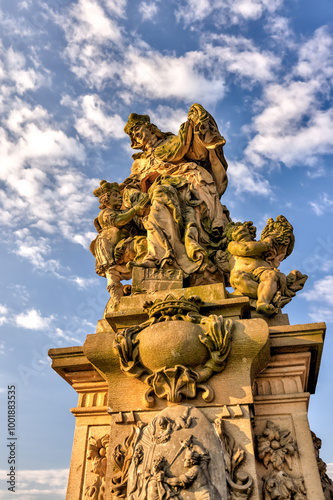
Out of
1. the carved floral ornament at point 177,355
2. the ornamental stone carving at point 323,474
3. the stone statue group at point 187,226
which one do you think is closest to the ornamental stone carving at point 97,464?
the carved floral ornament at point 177,355

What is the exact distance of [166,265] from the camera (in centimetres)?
564

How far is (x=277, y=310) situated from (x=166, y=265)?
1.46 metres

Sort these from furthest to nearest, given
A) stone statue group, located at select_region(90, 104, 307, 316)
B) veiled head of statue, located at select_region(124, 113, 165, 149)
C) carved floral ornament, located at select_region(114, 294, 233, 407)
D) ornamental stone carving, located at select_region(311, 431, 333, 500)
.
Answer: veiled head of statue, located at select_region(124, 113, 165, 149) < stone statue group, located at select_region(90, 104, 307, 316) < ornamental stone carving, located at select_region(311, 431, 333, 500) < carved floral ornament, located at select_region(114, 294, 233, 407)

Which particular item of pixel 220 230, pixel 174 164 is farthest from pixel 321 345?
pixel 174 164

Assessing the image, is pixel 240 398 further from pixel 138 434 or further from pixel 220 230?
pixel 220 230

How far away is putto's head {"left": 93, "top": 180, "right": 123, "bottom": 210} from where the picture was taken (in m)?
7.41

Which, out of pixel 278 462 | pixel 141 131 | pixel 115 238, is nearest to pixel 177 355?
pixel 278 462

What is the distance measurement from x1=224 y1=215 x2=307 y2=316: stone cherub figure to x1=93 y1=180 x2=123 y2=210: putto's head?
6.52 feet

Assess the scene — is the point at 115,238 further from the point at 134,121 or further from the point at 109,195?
the point at 134,121

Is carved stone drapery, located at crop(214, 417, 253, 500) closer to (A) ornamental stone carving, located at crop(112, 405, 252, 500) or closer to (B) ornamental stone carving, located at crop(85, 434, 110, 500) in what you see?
(A) ornamental stone carving, located at crop(112, 405, 252, 500)

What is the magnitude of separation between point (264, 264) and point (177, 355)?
2.15 metres

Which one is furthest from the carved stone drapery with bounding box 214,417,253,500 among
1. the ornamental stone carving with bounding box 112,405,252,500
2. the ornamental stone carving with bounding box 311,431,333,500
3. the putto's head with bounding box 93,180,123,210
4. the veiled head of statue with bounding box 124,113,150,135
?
the veiled head of statue with bounding box 124,113,150,135

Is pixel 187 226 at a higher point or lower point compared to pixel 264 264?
higher

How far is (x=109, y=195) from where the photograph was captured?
24.4ft
